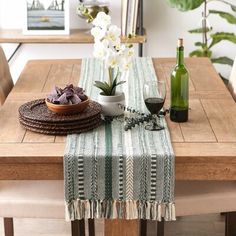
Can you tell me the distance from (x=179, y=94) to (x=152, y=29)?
1.75 meters

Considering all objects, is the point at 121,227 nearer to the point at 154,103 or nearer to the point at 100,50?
the point at 154,103

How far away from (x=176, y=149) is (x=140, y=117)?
288 mm

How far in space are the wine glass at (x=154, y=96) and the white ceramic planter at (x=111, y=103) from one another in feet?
0.34

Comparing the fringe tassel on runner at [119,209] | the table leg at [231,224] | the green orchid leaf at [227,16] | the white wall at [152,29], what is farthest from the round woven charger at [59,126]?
the white wall at [152,29]

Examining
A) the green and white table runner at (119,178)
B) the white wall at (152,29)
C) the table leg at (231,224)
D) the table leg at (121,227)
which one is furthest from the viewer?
the white wall at (152,29)

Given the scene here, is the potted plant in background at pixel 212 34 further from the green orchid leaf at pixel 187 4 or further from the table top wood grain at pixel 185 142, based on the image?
the table top wood grain at pixel 185 142

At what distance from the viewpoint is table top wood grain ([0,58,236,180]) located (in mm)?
1763

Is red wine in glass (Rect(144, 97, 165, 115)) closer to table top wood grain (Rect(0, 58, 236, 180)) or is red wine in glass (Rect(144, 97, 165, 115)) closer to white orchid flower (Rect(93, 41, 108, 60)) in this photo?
table top wood grain (Rect(0, 58, 236, 180))

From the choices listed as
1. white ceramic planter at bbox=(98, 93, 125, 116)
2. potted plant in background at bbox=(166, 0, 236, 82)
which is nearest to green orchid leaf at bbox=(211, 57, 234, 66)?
potted plant in background at bbox=(166, 0, 236, 82)

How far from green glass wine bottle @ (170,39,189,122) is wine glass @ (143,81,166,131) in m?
0.08

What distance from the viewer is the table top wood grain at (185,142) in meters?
1.76

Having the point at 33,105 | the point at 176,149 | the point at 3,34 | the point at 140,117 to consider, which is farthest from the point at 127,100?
the point at 3,34

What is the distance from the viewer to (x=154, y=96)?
1994 mm

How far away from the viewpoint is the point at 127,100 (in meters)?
2.29
